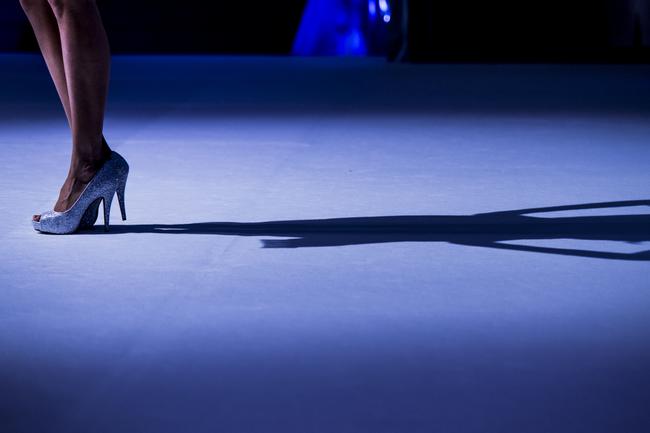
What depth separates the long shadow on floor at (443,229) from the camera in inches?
82.6

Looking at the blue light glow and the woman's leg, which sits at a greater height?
the blue light glow

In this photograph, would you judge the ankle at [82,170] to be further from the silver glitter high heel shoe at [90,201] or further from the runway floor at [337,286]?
the runway floor at [337,286]

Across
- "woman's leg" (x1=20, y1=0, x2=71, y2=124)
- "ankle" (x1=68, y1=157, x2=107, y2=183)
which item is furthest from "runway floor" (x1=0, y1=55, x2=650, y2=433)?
"woman's leg" (x1=20, y1=0, x2=71, y2=124)

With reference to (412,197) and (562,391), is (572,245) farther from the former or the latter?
(562,391)

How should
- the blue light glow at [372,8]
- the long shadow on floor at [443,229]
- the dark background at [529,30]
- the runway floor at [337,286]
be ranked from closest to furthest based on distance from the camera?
the runway floor at [337,286], the long shadow on floor at [443,229], the dark background at [529,30], the blue light glow at [372,8]

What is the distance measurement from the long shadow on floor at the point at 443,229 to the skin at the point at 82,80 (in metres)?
0.14

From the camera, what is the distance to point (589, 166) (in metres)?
3.16

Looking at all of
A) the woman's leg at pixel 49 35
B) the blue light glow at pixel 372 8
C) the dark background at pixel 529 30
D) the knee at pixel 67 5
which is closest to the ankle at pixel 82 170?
the woman's leg at pixel 49 35

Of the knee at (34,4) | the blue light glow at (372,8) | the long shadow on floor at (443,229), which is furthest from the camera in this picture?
the blue light glow at (372,8)

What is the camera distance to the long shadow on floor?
2098 mm

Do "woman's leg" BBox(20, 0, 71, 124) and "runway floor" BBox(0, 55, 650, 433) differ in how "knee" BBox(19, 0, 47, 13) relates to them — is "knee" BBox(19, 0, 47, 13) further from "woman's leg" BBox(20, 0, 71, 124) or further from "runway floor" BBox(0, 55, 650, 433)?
"runway floor" BBox(0, 55, 650, 433)

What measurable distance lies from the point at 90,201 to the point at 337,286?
66 centimetres

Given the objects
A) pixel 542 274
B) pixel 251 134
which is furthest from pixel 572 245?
pixel 251 134

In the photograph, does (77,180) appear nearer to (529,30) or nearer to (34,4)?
(34,4)
